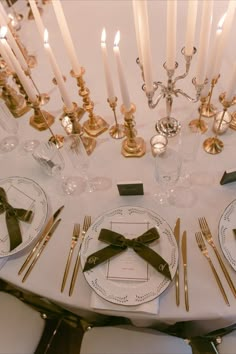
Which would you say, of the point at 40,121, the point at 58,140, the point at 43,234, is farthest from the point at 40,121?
the point at 43,234

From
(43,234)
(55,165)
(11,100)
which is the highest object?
(11,100)

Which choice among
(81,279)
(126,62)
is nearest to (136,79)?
(126,62)

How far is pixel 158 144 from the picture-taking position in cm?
110

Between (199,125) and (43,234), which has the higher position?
(199,125)

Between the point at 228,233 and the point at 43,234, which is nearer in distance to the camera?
the point at 228,233

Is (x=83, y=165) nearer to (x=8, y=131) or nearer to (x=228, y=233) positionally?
(x=8, y=131)

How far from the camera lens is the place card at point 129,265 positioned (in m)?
0.92

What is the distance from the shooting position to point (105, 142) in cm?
125

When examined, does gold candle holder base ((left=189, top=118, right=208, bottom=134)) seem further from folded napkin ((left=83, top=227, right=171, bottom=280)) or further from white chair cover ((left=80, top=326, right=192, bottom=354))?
white chair cover ((left=80, top=326, right=192, bottom=354))

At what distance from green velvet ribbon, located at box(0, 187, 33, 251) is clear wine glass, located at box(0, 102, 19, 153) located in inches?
10.6

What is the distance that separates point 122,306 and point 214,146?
2.17 ft

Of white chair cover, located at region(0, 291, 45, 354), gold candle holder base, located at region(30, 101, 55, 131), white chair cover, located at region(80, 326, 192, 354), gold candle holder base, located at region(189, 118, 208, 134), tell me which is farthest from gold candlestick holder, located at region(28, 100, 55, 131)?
white chair cover, located at region(80, 326, 192, 354)

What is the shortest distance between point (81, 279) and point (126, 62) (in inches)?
38.9

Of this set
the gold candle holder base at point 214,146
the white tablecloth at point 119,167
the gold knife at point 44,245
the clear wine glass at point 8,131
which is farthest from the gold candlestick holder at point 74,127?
the gold candle holder base at point 214,146
